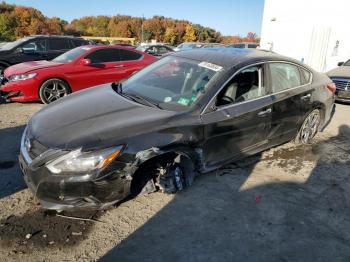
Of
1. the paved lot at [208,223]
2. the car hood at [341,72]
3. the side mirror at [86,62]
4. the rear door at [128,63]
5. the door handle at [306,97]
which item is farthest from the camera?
the car hood at [341,72]

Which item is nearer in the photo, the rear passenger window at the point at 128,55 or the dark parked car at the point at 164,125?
the dark parked car at the point at 164,125

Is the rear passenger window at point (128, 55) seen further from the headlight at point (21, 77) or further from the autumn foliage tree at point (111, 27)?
the autumn foliage tree at point (111, 27)

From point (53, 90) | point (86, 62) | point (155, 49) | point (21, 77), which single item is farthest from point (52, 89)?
point (155, 49)

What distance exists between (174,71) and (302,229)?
7.86ft

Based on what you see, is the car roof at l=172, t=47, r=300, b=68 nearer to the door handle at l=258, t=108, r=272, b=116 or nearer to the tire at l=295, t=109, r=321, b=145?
the door handle at l=258, t=108, r=272, b=116

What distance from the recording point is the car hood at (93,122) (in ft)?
9.83

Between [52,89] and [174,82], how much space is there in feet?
14.3

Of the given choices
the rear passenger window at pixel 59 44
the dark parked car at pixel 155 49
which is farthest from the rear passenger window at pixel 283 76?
the dark parked car at pixel 155 49

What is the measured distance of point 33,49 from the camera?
33.5ft

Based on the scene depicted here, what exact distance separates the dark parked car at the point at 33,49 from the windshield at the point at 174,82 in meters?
6.83

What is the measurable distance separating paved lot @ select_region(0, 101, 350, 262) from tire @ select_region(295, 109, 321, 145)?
90 cm

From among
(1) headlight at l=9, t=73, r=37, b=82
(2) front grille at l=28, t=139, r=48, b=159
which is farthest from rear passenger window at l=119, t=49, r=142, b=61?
(2) front grille at l=28, t=139, r=48, b=159

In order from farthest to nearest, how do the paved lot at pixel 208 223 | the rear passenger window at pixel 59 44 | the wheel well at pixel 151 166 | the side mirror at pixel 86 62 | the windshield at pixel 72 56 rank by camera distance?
the rear passenger window at pixel 59 44 → the windshield at pixel 72 56 → the side mirror at pixel 86 62 → the wheel well at pixel 151 166 → the paved lot at pixel 208 223

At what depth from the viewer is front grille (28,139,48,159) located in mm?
2994
